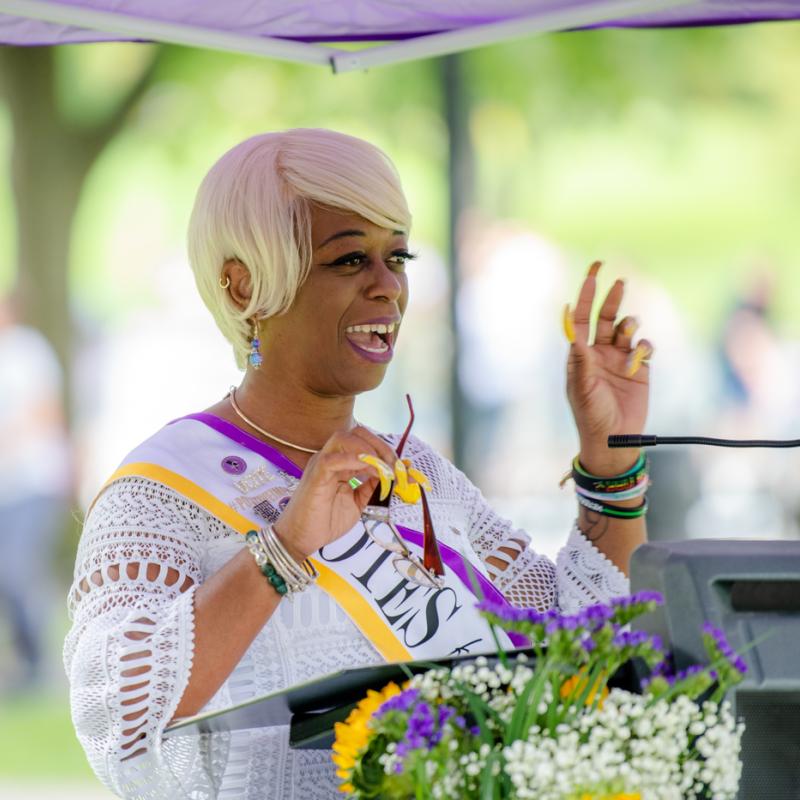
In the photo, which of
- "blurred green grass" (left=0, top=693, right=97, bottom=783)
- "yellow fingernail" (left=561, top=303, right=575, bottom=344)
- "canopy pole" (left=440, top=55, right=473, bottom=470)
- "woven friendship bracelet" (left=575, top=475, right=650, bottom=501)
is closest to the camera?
"yellow fingernail" (left=561, top=303, right=575, bottom=344)

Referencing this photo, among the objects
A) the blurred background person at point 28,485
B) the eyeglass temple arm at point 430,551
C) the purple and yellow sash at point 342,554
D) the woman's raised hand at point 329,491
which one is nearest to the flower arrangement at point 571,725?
the woman's raised hand at point 329,491

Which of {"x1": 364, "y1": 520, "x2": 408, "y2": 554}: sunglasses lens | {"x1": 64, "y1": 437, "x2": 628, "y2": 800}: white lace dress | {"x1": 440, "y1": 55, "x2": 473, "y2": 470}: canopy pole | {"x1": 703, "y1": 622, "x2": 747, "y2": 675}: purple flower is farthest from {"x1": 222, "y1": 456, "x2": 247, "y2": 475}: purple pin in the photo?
{"x1": 440, "y1": 55, "x2": 473, "y2": 470}: canopy pole

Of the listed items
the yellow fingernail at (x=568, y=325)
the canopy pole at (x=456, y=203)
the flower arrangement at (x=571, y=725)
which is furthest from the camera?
the canopy pole at (x=456, y=203)

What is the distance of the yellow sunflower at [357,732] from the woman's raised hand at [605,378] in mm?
955

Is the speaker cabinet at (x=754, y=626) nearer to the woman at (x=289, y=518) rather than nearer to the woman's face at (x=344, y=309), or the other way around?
the woman at (x=289, y=518)

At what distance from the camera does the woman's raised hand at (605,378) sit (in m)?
2.30

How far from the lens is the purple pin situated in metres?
2.22

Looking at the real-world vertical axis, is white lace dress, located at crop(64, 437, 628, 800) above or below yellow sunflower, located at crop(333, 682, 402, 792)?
above

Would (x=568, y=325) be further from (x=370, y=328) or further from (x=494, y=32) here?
(x=494, y=32)

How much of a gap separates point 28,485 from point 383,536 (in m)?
6.28

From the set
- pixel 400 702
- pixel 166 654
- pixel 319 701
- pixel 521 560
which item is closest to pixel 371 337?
pixel 521 560

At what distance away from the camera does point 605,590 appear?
2.40m

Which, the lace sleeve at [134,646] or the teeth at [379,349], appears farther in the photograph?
A: the teeth at [379,349]

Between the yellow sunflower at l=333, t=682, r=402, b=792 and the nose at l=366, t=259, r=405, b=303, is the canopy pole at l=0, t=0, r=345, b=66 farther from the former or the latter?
the yellow sunflower at l=333, t=682, r=402, b=792
